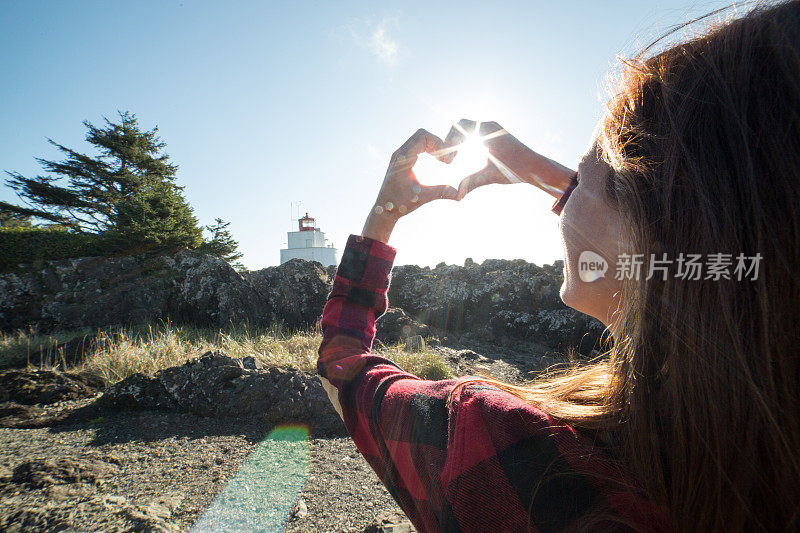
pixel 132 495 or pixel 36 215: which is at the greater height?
pixel 36 215

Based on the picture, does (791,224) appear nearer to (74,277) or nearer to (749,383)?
(749,383)

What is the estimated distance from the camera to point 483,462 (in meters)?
0.49

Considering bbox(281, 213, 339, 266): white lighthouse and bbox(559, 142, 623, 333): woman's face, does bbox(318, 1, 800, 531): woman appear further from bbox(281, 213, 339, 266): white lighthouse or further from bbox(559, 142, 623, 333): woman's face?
bbox(281, 213, 339, 266): white lighthouse

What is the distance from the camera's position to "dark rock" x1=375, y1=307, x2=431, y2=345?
5.90m

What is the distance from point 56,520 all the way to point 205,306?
6.36 meters

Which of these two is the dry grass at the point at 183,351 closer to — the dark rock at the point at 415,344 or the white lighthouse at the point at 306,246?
the dark rock at the point at 415,344

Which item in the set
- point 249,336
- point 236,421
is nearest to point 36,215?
point 249,336

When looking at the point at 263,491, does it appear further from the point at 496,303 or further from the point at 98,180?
the point at 98,180

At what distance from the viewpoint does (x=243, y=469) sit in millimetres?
2367

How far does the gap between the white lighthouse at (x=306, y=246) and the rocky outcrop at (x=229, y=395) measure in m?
32.8

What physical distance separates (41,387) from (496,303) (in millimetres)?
6592

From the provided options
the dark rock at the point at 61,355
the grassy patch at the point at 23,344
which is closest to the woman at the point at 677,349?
the dark rock at the point at 61,355

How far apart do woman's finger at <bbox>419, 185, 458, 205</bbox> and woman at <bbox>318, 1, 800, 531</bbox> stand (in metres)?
0.50
